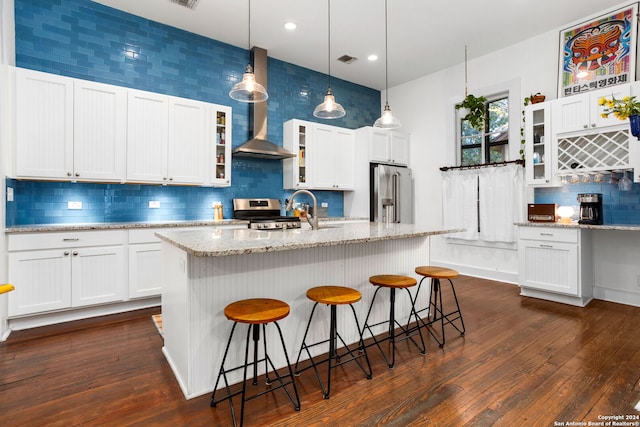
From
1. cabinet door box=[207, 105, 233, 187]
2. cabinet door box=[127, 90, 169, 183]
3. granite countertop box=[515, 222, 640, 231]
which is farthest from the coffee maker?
cabinet door box=[127, 90, 169, 183]

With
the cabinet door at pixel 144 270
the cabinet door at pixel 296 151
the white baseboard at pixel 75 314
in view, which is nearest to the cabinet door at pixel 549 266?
the cabinet door at pixel 296 151

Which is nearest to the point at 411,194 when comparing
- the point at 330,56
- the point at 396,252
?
the point at 330,56

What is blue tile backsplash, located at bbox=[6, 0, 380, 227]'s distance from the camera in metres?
3.50

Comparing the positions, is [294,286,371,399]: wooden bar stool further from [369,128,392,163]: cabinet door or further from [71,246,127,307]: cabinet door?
[369,128,392,163]: cabinet door

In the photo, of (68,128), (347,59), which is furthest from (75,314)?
(347,59)

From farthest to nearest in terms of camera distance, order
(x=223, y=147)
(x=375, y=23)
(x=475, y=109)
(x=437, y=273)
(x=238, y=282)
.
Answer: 1. (x=475, y=109)
2. (x=223, y=147)
3. (x=375, y=23)
4. (x=437, y=273)
5. (x=238, y=282)

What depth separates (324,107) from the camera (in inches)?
133

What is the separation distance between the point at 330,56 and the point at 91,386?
16.2 feet

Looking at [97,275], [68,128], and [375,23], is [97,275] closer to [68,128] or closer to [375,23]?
[68,128]

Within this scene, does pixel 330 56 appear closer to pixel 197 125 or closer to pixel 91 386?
pixel 197 125

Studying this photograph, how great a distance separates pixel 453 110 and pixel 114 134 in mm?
4895

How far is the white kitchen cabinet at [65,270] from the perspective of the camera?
2988mm

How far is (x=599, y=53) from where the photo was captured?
3.93m

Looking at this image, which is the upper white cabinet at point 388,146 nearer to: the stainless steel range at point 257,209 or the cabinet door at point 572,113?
the stainless steel range at point 257,209
